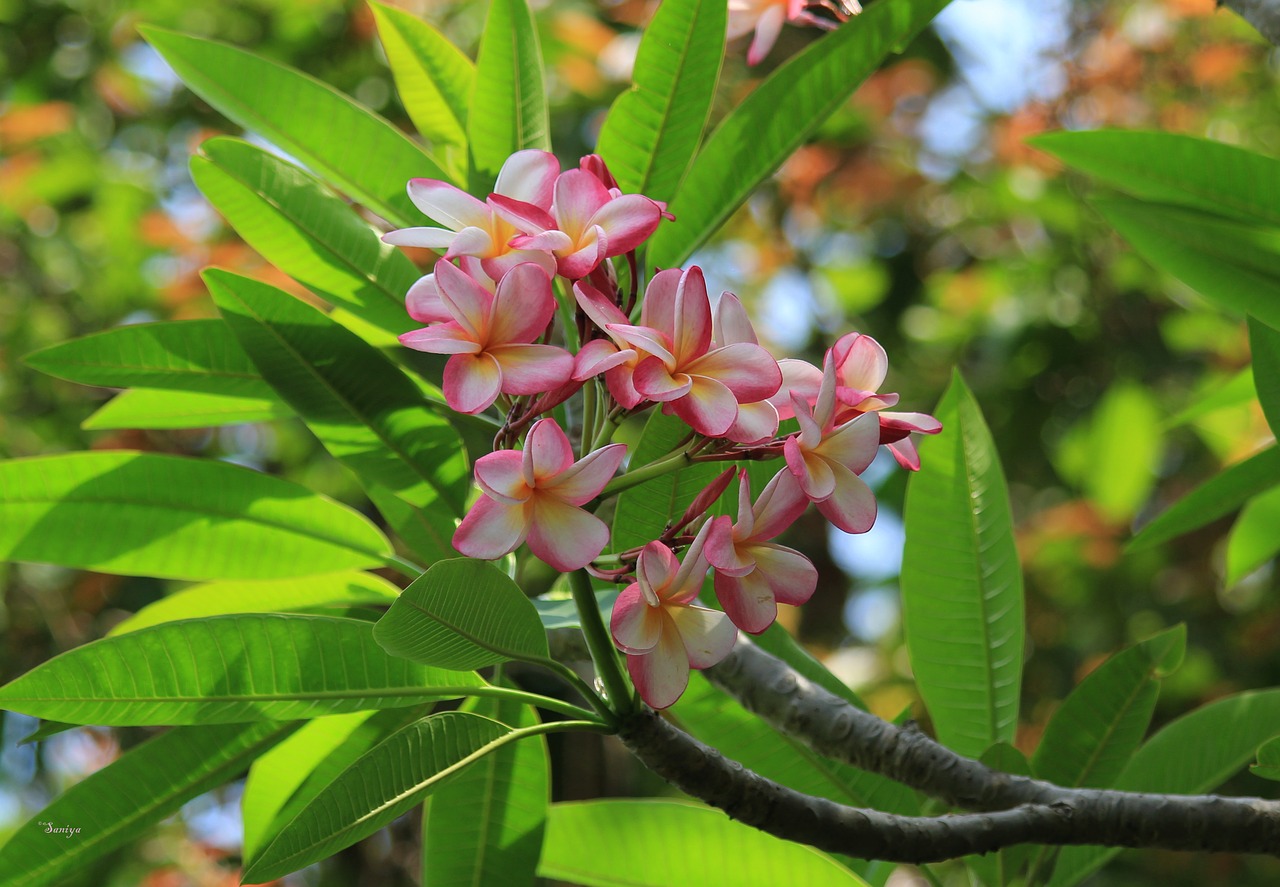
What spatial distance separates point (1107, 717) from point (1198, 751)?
0.13 metres

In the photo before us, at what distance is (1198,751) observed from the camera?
101 cm

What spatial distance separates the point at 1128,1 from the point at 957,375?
2358 millimetres

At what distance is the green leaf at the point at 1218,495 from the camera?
100cm

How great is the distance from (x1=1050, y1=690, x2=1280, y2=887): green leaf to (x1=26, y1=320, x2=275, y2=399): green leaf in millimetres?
815

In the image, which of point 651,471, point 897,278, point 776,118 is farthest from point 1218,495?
point 897,278


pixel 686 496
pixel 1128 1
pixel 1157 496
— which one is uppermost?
pixel 1128 1

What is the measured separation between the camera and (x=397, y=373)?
2.58 ft

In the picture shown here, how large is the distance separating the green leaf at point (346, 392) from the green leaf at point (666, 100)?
27 centimetres

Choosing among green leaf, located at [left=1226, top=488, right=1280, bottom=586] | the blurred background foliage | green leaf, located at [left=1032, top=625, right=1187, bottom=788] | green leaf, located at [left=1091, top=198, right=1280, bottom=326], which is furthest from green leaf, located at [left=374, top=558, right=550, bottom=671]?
the blurred background foliage

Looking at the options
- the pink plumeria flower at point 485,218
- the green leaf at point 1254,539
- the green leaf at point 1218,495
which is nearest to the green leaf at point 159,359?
the pink plumeria flower at point 485,218

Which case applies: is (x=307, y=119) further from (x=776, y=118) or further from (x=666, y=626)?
(x=666, y=626)

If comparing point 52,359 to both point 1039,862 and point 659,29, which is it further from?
point 1039,862

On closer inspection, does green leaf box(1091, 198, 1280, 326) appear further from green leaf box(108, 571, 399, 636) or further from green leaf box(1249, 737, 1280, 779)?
green leaf box(108, 571, 399, 636)

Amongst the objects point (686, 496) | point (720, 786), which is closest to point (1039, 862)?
point (720, 786)
